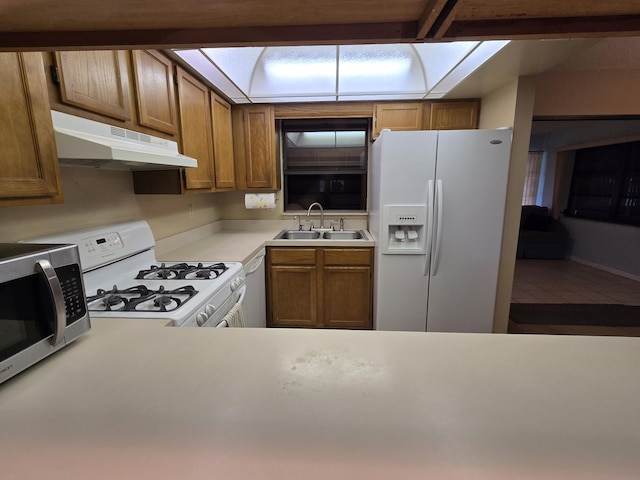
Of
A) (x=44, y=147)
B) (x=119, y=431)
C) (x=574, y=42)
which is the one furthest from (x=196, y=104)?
(x=574, y=42)

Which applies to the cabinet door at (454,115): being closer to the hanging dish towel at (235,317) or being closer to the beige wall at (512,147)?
the beige wall at (512,147)

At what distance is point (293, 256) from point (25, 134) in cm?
196

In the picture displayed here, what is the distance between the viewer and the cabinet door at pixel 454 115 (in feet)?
8.88

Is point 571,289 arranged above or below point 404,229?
below

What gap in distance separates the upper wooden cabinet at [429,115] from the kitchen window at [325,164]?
44cm

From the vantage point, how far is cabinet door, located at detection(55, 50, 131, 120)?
3.56 feet

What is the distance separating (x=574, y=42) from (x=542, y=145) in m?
5.70

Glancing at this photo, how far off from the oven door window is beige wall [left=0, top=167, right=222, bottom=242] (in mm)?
642

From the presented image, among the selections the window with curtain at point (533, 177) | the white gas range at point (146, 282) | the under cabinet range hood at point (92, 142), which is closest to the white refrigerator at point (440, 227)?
the white gas range at point (146, 282)

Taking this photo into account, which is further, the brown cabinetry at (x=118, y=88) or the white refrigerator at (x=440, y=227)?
the white refrigerator at (x=440, y=227)

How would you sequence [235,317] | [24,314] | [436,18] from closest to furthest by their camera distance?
[436,18], [24,314], [235,317]

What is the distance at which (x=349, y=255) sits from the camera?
264cm

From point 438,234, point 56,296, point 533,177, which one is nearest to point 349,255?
point 438,234

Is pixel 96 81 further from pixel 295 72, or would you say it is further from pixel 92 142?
pixel 295 72
